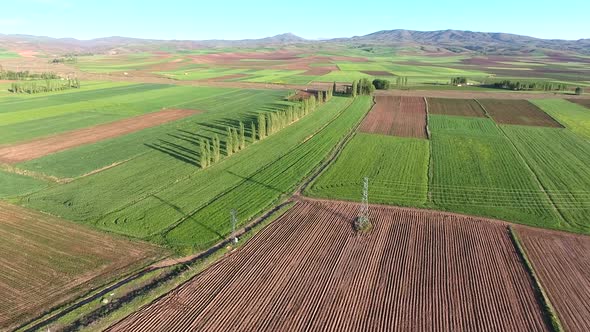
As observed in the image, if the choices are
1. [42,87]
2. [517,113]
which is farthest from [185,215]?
[42,87]

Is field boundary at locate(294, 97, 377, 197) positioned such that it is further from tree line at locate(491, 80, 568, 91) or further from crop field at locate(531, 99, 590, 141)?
tree line at locate(491, 80, 568, 91)

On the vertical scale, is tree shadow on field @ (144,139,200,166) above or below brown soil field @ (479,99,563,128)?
below

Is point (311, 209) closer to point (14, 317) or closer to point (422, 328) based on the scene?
point (422, 328)

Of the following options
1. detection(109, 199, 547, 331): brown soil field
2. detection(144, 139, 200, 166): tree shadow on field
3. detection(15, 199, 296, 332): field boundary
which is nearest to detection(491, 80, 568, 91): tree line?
detection(109, 199, 547, 331): brown soil field

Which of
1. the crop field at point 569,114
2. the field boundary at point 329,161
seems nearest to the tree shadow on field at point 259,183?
the field boundary at point 329,161

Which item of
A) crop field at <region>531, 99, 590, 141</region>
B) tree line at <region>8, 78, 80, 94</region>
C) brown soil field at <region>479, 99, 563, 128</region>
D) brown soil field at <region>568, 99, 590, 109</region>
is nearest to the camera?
crop field at <region>531, 99, 590, 141</region>

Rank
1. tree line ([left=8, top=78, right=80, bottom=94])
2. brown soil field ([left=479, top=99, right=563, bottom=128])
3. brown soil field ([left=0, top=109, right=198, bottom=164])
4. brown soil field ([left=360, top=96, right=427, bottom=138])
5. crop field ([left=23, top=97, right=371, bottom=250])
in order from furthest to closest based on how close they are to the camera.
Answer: tree line ([left=8, top=78, right=80, bottom=94]) → brown soil field ([left=479, top=99, right=563, bottom=128]) → brown soil field ([left=360, top=96, right=427, bottom=138]) → brown soil field ([left=0, top=109, right=198, bottom=164]) → crop field ([left=23, top=97, right=371, bottom=250])
